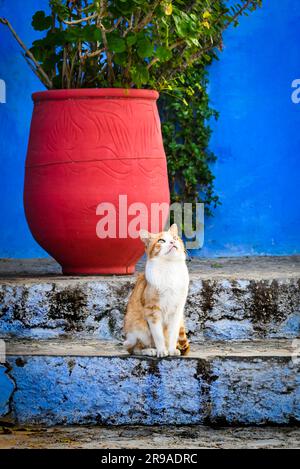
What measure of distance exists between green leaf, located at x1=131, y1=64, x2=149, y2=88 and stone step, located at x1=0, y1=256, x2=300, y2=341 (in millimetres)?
1064

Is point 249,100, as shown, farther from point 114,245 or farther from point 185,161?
point 114,245

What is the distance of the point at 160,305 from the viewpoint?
4344 mm

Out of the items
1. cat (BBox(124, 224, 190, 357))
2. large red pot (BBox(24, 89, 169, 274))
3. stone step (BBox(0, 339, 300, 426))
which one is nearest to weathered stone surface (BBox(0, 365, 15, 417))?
stone step (BBox(0, 339, 300, 426))

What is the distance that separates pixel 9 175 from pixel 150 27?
175cm

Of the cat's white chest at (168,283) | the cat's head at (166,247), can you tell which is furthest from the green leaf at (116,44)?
the cat's white chest at (168,283)

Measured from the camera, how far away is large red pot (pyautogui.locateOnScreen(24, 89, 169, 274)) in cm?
520

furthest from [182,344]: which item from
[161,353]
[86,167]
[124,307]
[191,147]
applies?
A: [191,147]

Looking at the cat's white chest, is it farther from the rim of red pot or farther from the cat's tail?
the rim of red pot

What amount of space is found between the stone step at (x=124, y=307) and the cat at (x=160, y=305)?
0.49 meters

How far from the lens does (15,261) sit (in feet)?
21.0

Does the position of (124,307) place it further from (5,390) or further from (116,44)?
(116,44)

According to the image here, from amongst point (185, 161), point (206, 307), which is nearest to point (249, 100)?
point (185, 161)

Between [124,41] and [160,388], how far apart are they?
5.94 ft

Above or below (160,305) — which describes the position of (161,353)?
below
